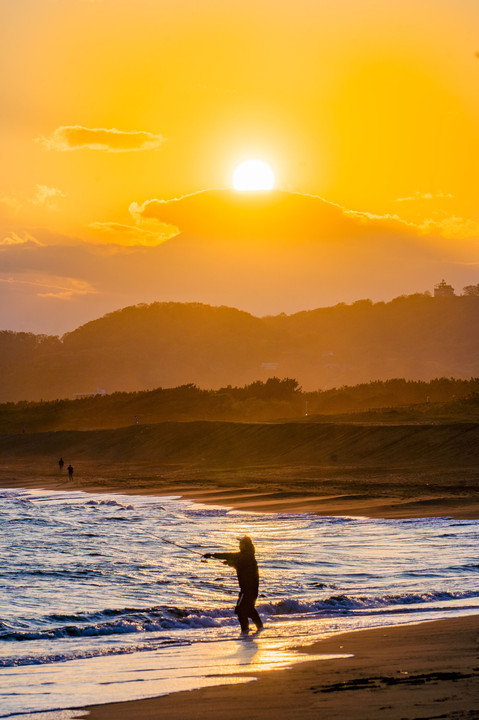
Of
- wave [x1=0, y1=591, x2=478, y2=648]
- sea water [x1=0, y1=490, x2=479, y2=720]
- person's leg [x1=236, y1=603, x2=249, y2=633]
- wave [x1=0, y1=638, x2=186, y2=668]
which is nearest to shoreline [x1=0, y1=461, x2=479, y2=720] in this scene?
sea water [x1=0, y1=490, x2=479, y2=720]

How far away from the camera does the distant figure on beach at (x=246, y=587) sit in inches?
548

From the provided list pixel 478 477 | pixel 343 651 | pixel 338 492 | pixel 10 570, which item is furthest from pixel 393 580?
pixel 478 477

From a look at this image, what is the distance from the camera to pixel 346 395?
311 feet

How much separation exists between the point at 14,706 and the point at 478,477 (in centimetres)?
3353

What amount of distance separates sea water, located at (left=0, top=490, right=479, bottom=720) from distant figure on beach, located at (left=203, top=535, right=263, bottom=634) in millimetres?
347

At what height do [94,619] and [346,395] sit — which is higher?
[346,395]

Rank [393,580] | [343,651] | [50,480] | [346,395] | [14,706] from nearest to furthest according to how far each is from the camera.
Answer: [14,706]
[343,651]
[393,580]
[50,480]
[346,395]

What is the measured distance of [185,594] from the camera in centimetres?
1811

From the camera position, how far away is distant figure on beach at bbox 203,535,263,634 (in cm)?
1393

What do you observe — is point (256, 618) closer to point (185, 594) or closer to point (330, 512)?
point (185, 594)

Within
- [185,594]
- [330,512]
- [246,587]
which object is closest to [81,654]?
[246,587]

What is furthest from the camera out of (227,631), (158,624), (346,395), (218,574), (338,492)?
(346,395)

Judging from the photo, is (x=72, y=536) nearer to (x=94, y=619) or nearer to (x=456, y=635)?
(x=94, y=619)

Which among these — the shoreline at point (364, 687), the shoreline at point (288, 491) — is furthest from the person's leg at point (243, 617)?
the shoreline at point (288, 491)
